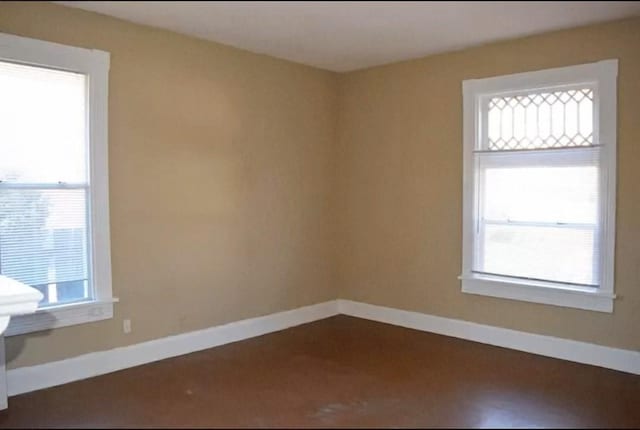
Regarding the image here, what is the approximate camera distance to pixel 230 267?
5.01m

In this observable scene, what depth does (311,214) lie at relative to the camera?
19.0ft

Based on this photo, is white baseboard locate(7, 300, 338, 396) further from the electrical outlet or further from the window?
the window

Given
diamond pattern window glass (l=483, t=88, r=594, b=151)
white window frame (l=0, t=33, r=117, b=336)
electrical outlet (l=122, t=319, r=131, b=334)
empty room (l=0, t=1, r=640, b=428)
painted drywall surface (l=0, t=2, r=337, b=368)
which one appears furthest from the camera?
diamond pattern window glass (l=483, t=88, r=594, b=151)

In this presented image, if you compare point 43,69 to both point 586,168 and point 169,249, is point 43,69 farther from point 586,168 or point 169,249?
point 586,168

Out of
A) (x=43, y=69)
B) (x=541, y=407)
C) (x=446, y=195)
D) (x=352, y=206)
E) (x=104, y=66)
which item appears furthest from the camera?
(x=352, y=206)

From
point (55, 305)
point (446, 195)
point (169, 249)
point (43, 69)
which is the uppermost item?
point (43, 69)

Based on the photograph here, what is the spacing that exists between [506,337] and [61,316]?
3523 millimetres

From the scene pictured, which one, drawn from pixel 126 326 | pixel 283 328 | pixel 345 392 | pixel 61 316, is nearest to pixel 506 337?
pixel 345 392

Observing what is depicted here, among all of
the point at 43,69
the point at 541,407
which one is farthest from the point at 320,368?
the point at 43,69

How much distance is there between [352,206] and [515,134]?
1.87 metres

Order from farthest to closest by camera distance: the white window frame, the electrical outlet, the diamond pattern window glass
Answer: the diamond pattern window glass
the electrical outlet
the white window frame

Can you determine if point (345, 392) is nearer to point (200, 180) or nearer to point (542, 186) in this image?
point (200, 180)

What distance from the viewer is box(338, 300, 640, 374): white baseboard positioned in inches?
169

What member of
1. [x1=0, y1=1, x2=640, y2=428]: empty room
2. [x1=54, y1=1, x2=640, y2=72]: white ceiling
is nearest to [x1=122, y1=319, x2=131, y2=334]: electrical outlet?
[x1=0, y1=1, x2=640, y2=428]: empty room
